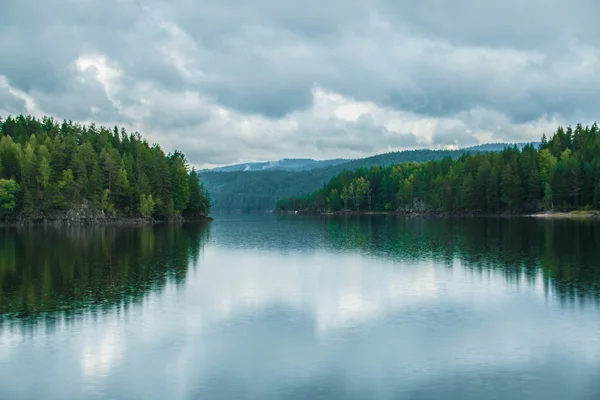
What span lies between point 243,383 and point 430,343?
9.36 m

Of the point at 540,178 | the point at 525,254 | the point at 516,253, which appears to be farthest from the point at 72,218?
the point at 540,178

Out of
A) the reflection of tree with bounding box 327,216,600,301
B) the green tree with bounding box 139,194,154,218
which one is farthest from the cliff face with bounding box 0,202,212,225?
the reflection of tree with bounding box 327,216,600,301

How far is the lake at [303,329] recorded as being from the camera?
2106 cm

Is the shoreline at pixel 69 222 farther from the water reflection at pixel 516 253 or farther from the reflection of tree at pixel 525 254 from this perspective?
the reflection of tree at pixel 525 254

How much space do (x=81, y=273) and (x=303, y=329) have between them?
1067 inches

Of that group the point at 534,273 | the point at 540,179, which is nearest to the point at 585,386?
the point at 534,273

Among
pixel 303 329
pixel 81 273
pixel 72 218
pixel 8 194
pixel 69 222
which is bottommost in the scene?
pixel 303 329

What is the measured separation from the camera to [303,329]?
29.5 metres

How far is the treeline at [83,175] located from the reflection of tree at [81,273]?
214 feet

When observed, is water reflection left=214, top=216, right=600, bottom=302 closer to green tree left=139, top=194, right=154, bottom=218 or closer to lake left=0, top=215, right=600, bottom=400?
lake left=0, top=215, right=600, bottom=400

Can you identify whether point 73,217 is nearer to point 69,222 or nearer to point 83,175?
point 69,222

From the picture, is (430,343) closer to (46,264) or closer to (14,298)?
(14,298)


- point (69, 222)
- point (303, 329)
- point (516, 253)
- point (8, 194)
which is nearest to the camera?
point (303, 329)

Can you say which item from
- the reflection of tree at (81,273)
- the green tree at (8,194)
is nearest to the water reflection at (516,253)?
the reflection of tree at (81,273)
